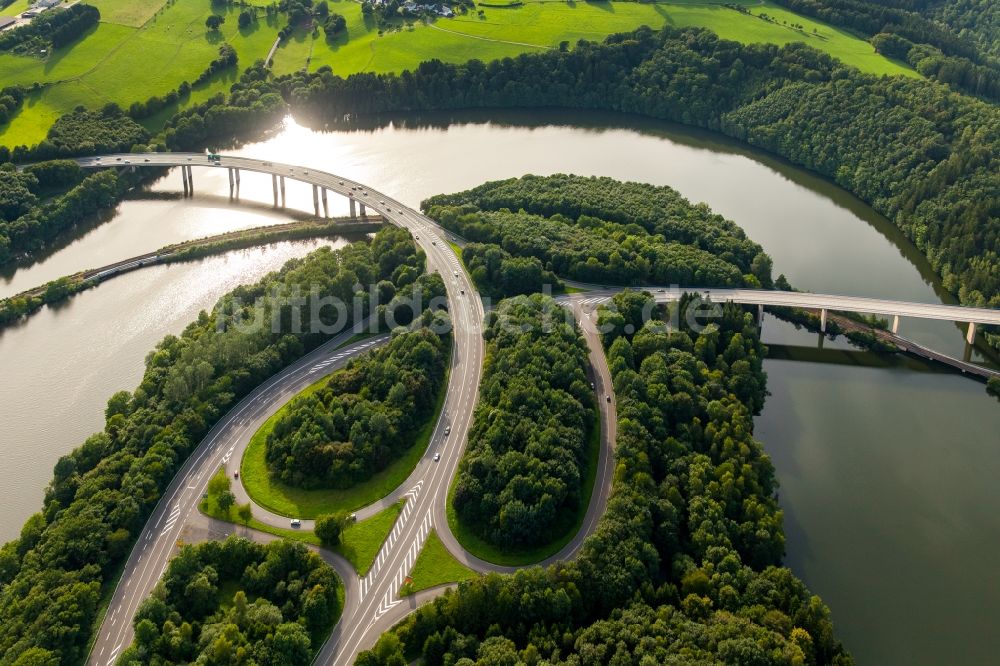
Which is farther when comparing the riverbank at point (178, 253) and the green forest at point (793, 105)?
the green forest at point (793, 105)

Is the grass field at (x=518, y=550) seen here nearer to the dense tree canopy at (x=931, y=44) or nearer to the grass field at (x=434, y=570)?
the grass field at (x=434, y=570)

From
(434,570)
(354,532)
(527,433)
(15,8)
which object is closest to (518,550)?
(434,570)

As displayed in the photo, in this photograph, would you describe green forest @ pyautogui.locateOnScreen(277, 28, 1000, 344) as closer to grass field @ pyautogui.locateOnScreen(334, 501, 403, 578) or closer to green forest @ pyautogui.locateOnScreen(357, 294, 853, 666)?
green forest @ pyautogui.locateOnScreen(357, 294, 853, 666)

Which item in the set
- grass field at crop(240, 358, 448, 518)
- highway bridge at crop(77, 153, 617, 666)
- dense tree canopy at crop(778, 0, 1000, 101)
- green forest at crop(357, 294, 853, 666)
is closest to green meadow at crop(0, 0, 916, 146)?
dense tree canopy at crop(778, 0, 1000, 101)

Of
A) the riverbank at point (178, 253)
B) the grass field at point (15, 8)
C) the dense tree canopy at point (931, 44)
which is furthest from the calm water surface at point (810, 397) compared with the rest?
the grass field at point (15, 8)

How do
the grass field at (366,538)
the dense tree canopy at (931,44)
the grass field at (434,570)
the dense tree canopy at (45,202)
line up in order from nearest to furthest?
the grass field at (434,570)
the grass field at (366,538)
the dense tree canopy at (45,202)
the dense tree canopy at (931,44)
